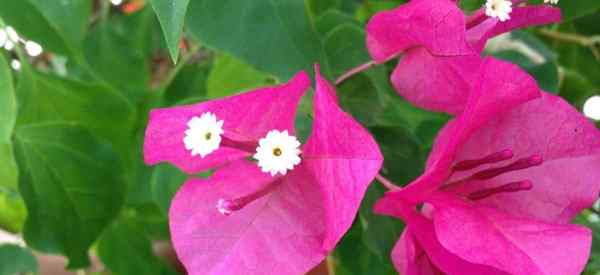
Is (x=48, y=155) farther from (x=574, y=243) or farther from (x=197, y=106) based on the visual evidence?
(x=574, y=243)

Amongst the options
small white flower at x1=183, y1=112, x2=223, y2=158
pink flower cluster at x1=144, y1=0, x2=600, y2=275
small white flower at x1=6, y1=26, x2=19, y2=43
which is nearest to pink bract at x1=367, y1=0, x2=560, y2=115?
pink flower cluster at x1=144, y1=0, x2=600, y2=275

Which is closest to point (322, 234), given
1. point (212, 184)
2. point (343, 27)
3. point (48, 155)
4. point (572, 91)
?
point (212, 184)

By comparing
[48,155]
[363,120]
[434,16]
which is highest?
[434,16]

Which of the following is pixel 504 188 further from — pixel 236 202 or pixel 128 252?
pixel 128 252

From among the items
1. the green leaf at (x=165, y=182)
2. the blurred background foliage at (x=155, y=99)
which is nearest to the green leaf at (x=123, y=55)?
the blurred background foliage at (x=155, y=99)

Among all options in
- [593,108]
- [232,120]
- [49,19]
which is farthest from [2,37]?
[593,108]

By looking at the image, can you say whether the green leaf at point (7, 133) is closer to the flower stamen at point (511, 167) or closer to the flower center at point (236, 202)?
the flower center at point (236, 202)

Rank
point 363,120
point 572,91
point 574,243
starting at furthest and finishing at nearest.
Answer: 1. point 572,91
2. point 363,120
3. point 574,243
